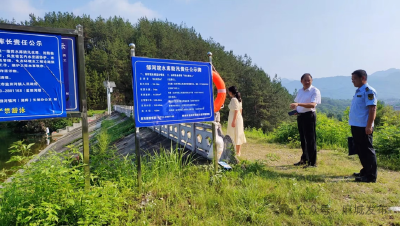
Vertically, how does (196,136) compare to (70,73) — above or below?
below

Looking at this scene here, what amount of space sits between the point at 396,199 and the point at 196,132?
358 centimetres

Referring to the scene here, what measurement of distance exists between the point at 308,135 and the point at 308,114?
398 mm

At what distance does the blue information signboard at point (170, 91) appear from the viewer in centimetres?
301

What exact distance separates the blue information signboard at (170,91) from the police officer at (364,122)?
2.28 metres

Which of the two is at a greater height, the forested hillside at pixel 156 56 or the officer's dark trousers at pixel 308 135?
the forested hillside at pixel 156 56

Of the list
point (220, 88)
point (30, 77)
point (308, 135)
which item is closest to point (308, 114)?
point (308, 135)

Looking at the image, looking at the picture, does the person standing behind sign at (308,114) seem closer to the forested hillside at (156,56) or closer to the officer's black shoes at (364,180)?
the officer's black shoes at (364,180)

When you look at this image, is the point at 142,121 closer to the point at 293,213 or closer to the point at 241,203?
the point at 241,203

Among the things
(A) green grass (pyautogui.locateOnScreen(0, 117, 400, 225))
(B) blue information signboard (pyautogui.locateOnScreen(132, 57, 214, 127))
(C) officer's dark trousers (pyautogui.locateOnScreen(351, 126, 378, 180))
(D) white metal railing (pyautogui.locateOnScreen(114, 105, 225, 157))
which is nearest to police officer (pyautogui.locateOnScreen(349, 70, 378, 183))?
(C) officer's dark trousers (pyautogui.locateOnScreen(351, 126, 378, 180))

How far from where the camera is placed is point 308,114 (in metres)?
4.20

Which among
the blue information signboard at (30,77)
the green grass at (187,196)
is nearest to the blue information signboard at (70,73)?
the blue information signboard at (30,77)

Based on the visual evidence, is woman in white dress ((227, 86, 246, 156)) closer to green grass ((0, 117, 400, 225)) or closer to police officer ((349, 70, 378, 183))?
green grass ((0, 117, 400, 225))

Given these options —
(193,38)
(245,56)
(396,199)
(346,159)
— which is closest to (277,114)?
(245,56)

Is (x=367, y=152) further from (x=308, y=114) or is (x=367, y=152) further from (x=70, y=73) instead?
(x=70, y=73)
